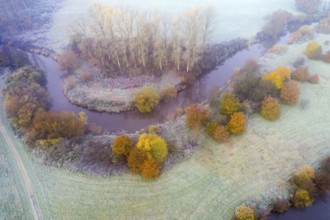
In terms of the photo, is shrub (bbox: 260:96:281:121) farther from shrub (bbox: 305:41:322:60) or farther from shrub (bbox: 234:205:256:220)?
shrub (bbox: 305:41:322:60)

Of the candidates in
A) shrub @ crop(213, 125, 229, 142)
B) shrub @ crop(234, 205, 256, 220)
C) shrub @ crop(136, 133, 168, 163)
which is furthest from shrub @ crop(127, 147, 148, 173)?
shrub @ crop(234, 205, 256, 220)

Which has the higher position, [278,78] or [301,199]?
[278,78]

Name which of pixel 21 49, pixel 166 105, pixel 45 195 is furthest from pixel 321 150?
pixel 21 49

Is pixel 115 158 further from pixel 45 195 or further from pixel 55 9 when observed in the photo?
pixel 55 9

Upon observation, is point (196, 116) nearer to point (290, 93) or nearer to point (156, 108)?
point (156, 108)

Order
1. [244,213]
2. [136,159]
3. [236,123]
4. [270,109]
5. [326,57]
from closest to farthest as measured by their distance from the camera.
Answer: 1. [244,213]
2. [136,159]
3. [236,123]
4. [270,109]
5. [326,57]

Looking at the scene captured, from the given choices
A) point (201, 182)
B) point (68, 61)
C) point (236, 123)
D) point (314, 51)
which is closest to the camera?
point (201, 182)

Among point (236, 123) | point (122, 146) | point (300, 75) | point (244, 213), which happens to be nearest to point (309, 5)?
point (300, 75)
